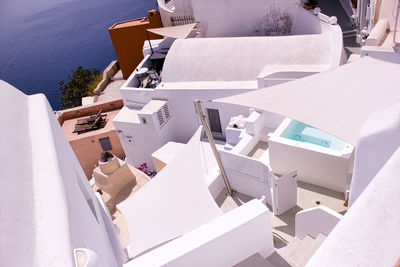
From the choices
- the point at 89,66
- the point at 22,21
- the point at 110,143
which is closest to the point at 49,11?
the point at 22,21

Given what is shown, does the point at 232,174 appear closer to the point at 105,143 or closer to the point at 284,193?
the point at 284,193

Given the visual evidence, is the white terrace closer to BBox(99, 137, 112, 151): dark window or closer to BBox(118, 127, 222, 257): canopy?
BBox(99, 137, 112, 151): dark window

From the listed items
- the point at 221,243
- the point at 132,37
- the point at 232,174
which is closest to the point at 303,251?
the point at 221,243

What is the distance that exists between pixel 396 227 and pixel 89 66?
74517 mm

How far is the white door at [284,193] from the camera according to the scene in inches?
358

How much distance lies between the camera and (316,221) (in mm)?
7852

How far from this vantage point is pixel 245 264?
6.17 metres

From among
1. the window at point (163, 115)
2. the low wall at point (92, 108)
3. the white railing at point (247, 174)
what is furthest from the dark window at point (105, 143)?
the white railing at point (247, 174)

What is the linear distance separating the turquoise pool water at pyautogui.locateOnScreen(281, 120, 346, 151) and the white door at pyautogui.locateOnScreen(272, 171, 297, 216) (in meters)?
1.87

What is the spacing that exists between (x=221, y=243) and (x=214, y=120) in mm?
10007

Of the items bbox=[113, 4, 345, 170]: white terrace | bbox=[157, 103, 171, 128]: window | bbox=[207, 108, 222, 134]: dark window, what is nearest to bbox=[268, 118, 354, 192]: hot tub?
bbox=[113, 4, 345, 170]: white terrace

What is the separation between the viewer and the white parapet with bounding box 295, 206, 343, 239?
7.54 m

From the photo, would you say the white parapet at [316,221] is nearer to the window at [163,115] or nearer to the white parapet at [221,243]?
the white parapet at [221,243]

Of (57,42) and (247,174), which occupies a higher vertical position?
(247,174)
